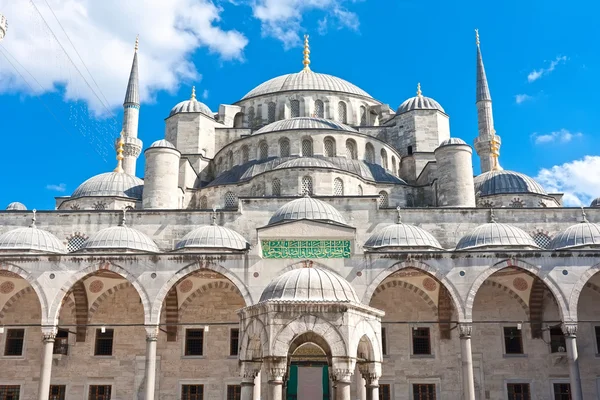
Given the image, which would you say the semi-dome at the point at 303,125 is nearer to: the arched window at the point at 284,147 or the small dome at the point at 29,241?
the arched window at the point at 284,147

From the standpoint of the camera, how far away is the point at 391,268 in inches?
666

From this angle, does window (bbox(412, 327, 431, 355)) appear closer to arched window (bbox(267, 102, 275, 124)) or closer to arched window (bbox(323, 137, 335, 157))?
arched window (bbox(323, 137, 335, 157))

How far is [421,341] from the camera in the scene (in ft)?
62.6

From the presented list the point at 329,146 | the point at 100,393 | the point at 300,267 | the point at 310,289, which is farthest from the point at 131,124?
the point at 310,289

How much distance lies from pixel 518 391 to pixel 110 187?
46.5 feet

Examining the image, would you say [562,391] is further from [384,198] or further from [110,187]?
[110,187]

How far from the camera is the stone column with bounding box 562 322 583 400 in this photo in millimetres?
15883

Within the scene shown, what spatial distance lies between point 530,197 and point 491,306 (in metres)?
4.62

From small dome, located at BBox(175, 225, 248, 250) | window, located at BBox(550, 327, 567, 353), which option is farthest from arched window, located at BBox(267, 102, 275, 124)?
window, located at BBox(550, 327, 567, 353)

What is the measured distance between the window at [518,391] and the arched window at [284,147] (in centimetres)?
1017

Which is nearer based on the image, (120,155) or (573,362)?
(573,362)

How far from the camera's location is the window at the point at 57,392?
61.7ft

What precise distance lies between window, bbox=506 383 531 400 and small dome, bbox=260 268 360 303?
11264 millimetres

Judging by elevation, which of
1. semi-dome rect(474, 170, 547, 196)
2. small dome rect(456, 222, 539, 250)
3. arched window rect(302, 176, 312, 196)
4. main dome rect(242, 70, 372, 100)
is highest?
main dome rect(242, 70, 372, 100)
